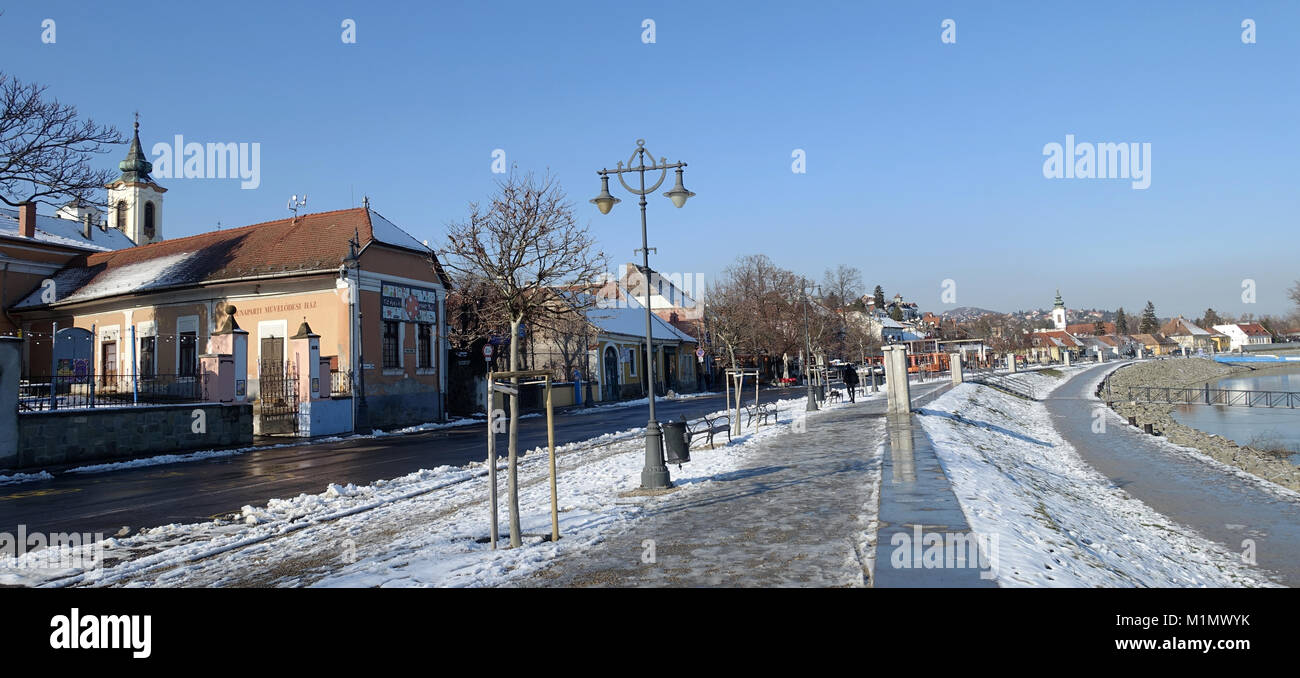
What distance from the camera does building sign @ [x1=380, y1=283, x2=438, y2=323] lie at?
1080 inches

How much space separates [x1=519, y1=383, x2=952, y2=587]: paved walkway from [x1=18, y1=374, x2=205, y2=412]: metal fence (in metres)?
16.4

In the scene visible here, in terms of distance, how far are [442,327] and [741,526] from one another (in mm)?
25077

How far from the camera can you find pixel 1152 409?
39969 mm

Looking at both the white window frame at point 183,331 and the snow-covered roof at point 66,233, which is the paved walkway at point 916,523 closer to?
A: the white window frame at point 183,331

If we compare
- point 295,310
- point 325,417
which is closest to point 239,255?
point 295,310

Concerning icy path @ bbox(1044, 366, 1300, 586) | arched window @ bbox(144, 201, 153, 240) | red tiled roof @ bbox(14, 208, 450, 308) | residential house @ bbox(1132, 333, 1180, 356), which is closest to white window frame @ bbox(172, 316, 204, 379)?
red tiled roof @ bbox(14, 208, 450, 308)

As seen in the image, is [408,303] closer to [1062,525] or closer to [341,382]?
[341,382]

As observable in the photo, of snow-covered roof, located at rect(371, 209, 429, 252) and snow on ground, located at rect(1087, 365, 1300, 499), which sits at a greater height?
snow-covered roof, located at rect(371, 209, 429, 252)

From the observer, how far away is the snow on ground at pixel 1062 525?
21.3 feet

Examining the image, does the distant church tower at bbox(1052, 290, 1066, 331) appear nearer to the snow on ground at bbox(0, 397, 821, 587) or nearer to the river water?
the river water

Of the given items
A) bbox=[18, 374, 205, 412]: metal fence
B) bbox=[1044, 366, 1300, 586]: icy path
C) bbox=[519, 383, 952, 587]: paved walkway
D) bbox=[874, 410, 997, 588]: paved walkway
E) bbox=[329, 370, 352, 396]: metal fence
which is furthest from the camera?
bbox=[329, 370, 352, 396]: metal fence
